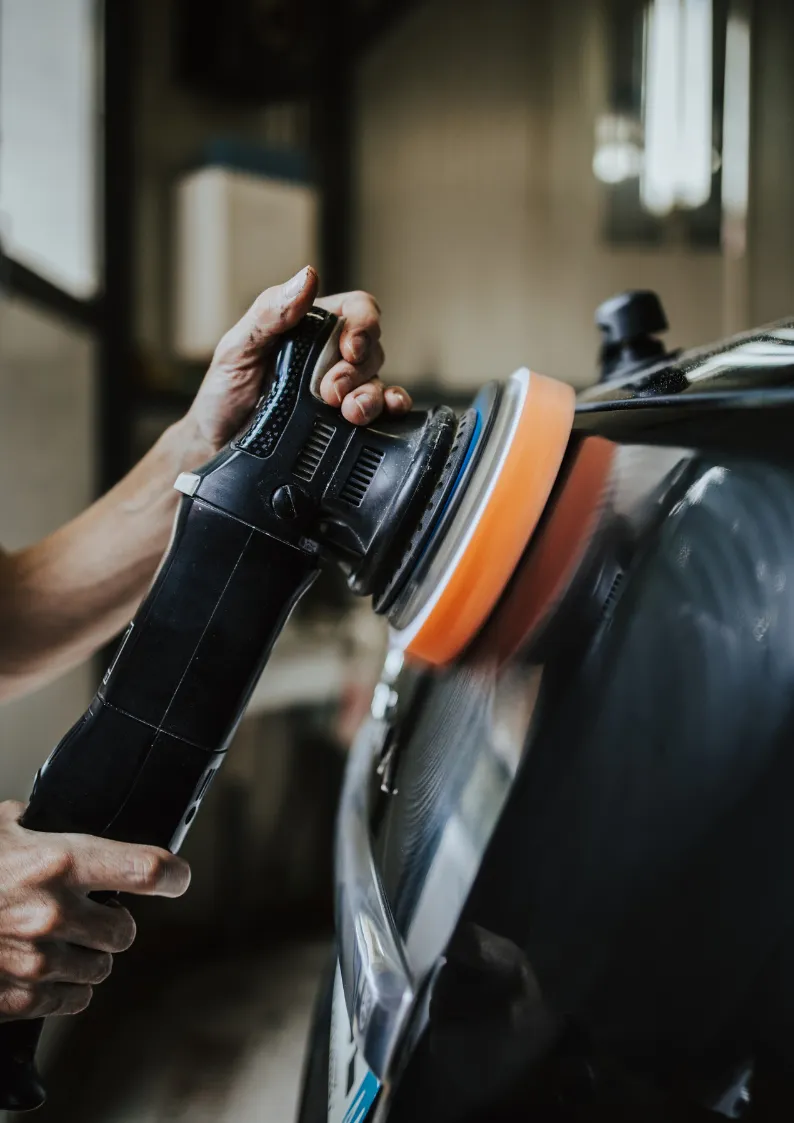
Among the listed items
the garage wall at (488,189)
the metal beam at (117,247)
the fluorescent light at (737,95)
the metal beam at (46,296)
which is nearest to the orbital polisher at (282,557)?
→ the metal beam at (46,296)

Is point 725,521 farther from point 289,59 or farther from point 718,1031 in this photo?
point 289,59

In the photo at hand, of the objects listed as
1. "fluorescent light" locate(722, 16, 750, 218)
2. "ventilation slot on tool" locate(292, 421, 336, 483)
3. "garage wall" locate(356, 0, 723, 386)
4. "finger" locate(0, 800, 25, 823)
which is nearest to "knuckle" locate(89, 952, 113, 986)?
"finger" locate(0, 800, 25, 823)

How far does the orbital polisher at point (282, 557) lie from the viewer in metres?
0.45

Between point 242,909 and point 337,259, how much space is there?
5.63 ft

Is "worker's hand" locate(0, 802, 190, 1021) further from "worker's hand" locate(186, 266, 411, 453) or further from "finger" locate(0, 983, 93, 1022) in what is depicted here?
"worker's hand" locate(186, 266, 411, 453)

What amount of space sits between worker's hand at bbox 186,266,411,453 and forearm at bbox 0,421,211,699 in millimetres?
101

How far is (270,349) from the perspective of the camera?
1.89ft

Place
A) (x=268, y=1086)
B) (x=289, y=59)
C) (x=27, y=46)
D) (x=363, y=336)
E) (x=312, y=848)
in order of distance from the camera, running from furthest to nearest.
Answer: (x=289, y=59), (x=312, y=848), (x=27, y=46), (x=268, y=1086), (x=363, y=336)

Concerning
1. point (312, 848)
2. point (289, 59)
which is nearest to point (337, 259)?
point (289, 59)

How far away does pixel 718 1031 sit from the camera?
1.24ft

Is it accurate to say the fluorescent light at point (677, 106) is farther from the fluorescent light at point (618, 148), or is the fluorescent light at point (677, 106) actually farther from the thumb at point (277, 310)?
the thumb at point (277, 310)

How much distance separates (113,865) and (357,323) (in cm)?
37

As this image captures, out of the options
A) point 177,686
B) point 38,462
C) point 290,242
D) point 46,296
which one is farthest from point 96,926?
point 290,242

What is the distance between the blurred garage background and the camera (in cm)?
120
